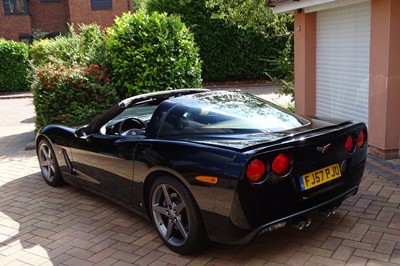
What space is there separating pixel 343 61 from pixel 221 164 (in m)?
5.21

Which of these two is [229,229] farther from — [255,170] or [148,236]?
[148,236]

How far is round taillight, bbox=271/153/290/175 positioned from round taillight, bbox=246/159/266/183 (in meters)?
0.10

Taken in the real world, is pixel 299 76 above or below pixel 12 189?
above

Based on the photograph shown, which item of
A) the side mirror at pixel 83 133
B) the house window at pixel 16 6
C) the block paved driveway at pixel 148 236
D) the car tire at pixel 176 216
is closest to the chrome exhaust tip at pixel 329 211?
the block paved driveway at pixel 148 236

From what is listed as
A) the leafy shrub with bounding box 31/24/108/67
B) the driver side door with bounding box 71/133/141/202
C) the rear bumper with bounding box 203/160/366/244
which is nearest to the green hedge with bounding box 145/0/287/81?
the leafy shrub with bounding box 31/24/108/67

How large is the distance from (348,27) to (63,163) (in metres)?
5.17

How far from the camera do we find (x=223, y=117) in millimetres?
3859

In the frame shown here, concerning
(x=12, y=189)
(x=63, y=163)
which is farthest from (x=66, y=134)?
(x=12, y=189)

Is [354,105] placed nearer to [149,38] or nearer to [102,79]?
[149,38]

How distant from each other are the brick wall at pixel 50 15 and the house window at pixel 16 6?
0.55 meters

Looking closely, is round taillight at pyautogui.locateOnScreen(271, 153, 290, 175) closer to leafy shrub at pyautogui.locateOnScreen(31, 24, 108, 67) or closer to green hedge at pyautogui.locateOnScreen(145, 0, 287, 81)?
leafy shrub at pyautogui.locateOnScreen(31, 24, 108, 67)

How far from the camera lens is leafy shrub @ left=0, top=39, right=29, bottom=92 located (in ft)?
70.1

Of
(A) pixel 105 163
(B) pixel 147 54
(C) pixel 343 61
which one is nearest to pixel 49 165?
(A) pixel 105 163

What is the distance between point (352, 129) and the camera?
3803mm
